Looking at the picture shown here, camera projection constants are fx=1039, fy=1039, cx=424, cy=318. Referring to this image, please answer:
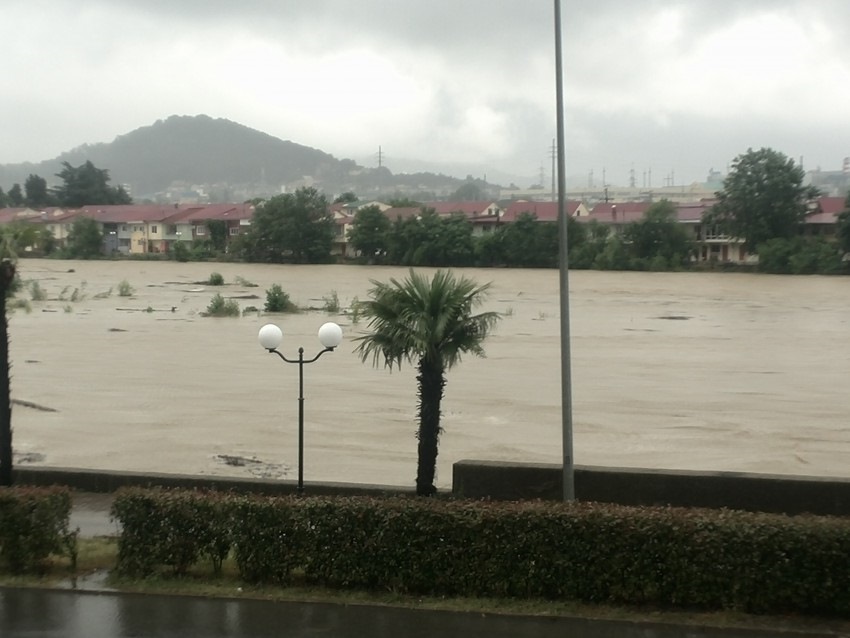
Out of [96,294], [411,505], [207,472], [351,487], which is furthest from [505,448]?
[96,294]

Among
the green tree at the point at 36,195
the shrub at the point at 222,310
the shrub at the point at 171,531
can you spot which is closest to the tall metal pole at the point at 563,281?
the shrub at the point at 171,531

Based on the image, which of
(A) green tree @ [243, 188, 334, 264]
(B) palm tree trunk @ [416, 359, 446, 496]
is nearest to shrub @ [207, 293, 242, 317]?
(A) green tree @ [243, 188, 334, 264]

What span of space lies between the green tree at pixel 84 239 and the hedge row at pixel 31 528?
283ft

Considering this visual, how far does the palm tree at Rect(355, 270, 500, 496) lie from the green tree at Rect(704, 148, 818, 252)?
2586 inches

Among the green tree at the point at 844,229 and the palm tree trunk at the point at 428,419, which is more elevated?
the green tree at the point at 844,229

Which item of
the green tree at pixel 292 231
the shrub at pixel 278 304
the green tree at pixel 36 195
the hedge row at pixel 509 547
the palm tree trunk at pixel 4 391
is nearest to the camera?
the hedge row at pixel 509 547

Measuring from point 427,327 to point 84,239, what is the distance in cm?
8579

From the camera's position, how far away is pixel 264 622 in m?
7.50

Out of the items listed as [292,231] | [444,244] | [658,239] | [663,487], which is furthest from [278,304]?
[663,487]

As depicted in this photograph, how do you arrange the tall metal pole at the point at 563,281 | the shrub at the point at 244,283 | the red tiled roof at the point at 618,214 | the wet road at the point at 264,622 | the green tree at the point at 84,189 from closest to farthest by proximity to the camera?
the wet road at the point at 264,622 → the tall metal pole at the point at 563,281 → the shrub at the point at 244,283 → the red tiled roof at the point at 618,214 → the green tree at the point at 84,189

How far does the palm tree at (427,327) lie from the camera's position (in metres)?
11.2

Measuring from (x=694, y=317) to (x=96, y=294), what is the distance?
36609 millimetres

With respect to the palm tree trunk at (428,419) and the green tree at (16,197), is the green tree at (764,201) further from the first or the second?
the green tree at (16,197)

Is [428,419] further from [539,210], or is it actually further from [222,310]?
[539,210]
